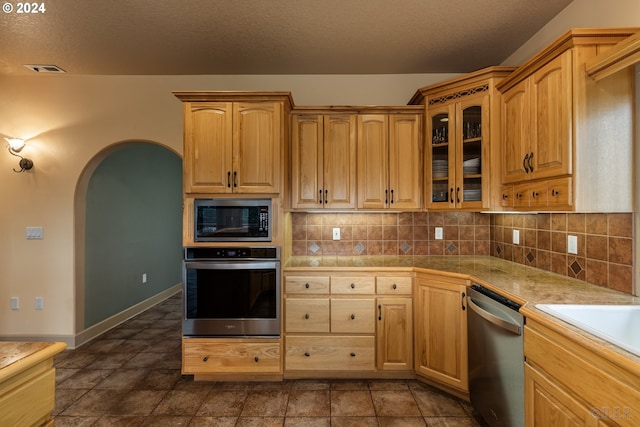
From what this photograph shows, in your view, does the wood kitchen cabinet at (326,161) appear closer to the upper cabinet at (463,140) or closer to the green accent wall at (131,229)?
the upper cabinet at (463,140)

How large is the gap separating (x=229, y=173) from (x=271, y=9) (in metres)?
1.22

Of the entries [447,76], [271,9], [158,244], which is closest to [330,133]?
[271,9]

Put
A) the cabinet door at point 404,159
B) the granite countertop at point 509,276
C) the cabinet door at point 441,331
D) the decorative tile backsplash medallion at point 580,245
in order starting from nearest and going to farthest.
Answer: the granite countertop at point 509,276
the decorative tile backsplash medallion at point 580,245
the cabinet door at point 441,331
the cabinet door at point 404,159

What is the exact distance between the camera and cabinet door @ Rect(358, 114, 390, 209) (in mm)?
2670

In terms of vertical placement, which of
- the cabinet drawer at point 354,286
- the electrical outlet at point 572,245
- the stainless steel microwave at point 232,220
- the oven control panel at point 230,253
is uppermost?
the stainless steel microwave at point 232,220

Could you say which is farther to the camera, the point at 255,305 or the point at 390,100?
the point at 390,100

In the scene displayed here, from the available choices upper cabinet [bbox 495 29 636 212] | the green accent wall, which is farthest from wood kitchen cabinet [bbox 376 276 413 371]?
the green accent wall

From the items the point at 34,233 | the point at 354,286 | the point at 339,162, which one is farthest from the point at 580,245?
the point at 34,233

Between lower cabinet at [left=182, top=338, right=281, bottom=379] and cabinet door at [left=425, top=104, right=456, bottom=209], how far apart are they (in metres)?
1.81

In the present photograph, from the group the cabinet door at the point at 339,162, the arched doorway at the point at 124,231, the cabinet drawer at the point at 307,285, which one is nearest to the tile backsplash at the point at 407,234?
the cabinet door at the point at 339,162

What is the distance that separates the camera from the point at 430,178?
2582 millimetres

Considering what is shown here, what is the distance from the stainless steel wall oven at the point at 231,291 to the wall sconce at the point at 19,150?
6.96 ft

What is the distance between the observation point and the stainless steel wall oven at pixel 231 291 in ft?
7.87

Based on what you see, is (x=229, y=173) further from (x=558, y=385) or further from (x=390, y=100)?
(x=558, y=385)
